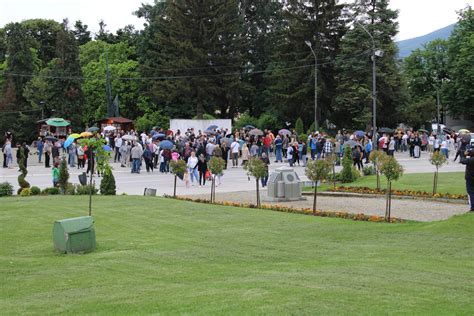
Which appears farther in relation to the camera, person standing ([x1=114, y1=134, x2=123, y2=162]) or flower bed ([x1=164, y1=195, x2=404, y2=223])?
person standing ([x1=114, y1=134, x2=123, y2=162])

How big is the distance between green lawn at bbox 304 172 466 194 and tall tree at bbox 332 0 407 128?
98.3ft

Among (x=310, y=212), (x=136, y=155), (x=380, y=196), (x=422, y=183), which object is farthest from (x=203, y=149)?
(x=310, y=212)

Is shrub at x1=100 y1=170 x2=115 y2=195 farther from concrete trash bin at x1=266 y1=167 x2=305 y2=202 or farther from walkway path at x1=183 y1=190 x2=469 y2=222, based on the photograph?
concrete trash bin at x1=266 y1=167 x2=305 y2=202

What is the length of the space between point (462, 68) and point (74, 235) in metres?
67.1

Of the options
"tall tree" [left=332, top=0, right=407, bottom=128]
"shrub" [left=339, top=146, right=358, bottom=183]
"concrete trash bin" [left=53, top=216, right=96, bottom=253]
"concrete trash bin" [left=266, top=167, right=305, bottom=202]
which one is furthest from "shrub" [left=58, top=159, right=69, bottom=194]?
"tall tree" [left=332, top=0, right=407, bottom=128]

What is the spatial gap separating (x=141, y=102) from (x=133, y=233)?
5984 centimetres

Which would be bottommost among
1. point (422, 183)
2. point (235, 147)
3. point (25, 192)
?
point (25, 192)

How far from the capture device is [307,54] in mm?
66250

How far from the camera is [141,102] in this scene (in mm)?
74688

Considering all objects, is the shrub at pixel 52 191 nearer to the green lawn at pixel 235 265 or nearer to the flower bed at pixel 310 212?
the flower bed at pixel 310 212

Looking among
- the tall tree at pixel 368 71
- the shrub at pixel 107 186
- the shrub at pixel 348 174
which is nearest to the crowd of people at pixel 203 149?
the shrub at pixel 348 174

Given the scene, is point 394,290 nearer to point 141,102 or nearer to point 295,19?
point 295,19

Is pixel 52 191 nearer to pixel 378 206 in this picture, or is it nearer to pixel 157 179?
pixel 157 179

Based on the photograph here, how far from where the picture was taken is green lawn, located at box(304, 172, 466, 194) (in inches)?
1020
